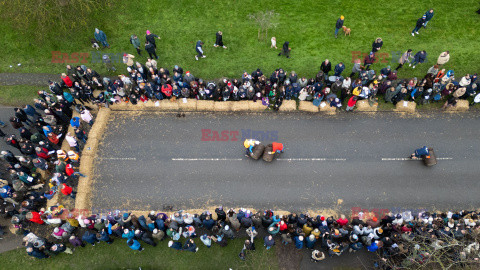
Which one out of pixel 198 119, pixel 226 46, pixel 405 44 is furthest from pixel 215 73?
pixel 405 44

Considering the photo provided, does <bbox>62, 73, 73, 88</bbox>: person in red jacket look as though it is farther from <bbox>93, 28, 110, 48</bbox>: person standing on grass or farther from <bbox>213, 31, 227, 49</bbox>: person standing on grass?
<bbox>213, 31, 227, 49</bbox>: person standing on grass

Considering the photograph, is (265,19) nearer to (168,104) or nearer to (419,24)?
(168,104)

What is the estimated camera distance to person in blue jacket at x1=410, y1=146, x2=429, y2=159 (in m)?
14.6

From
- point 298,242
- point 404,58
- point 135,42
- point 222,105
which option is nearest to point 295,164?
point 298,242

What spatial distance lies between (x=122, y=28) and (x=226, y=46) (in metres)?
7.55

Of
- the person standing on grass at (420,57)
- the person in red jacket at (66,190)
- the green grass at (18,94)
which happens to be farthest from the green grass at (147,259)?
the person standing on grass at (420,57)

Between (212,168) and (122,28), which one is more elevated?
(122,28)

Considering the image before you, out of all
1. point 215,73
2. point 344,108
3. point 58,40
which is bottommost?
point 344,108

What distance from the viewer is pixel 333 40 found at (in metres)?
19.6

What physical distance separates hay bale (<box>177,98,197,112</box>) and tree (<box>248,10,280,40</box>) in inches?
270

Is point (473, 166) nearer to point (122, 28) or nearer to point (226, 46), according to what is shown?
point (226, 46)

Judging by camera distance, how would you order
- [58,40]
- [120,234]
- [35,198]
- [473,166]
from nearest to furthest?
1. [120,234]
2. [35,198]
3. [473,166]
4. [58,40]

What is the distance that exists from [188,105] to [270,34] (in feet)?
25.6

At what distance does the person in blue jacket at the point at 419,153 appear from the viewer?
1458 centimetres
